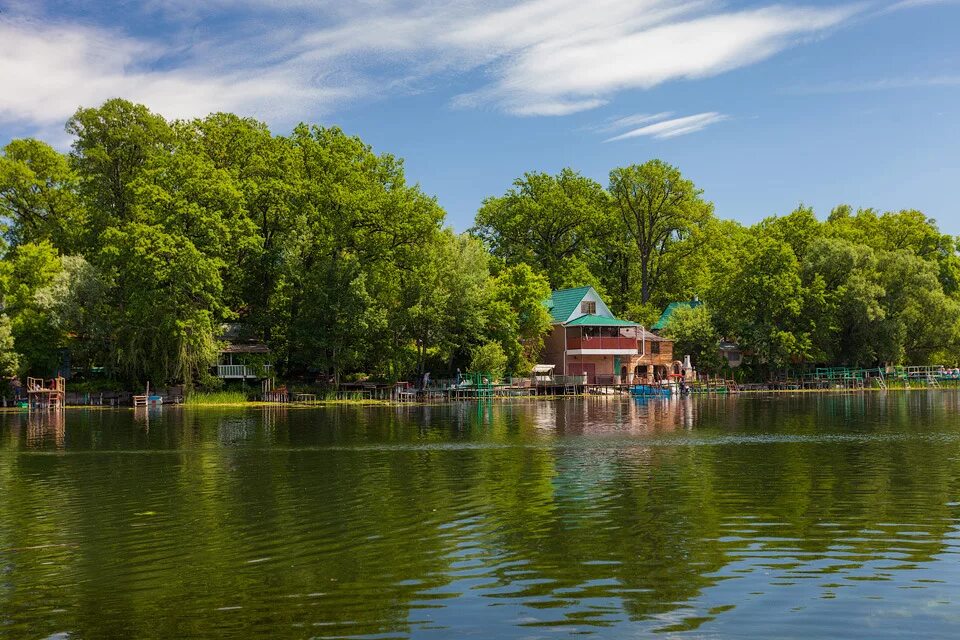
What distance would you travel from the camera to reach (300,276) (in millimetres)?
69312

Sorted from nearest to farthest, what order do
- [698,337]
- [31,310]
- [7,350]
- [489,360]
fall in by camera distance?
[7,350]
[31,310]
[489,360]
[698,337]

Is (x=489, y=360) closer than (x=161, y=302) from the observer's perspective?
No

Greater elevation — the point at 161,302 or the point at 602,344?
the point at 161,302

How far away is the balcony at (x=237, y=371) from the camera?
2721 inches

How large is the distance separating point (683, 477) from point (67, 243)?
215 feet

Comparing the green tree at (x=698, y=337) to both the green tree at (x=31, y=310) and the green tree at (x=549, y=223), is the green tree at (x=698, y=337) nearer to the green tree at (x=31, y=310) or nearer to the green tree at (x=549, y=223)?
the green tree at (x=549, y=223)

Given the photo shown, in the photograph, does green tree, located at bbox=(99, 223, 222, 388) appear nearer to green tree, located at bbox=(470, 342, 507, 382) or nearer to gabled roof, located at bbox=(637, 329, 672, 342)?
green tree, located at bbox=(470, 342, 507, 382)

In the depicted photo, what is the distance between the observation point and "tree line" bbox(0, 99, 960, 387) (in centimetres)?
6350

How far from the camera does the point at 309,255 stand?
71062 mm

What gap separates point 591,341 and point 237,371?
3348 centimetres

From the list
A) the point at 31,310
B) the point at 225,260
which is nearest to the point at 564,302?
the point at 225,260

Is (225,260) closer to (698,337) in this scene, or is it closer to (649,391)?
(649,391)

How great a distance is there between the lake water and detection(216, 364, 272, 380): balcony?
35628 mm

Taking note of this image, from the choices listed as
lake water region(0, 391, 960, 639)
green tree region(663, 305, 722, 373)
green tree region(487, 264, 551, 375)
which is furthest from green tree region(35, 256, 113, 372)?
green tree region(663, 305, 722, 373)
